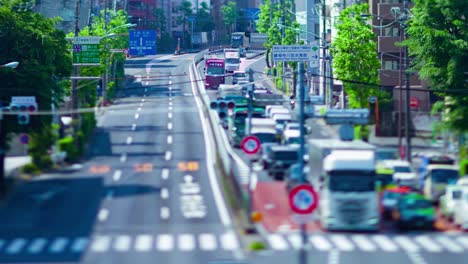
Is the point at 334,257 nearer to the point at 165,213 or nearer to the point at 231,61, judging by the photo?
the point at 165,213

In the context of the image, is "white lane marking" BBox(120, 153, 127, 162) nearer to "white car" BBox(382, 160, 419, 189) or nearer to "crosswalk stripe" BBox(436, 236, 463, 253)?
"white car" BBox(382, 160, 419, 189)

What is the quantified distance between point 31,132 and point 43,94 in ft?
21.9

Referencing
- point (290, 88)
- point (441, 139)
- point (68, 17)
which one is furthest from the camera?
point (68, 17)

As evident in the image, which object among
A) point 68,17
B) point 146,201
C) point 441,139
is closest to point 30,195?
point 146,201

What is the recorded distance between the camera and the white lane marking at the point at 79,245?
3288 cm

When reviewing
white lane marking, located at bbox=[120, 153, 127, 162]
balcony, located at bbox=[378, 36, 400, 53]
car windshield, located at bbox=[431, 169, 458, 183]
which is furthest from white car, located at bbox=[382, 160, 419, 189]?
balcony, located at bbox=[378, 36, 400, 53]

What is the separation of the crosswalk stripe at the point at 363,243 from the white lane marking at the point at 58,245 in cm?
977

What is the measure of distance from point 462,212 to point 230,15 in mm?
150215

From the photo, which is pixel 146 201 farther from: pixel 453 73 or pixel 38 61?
pixel 453 73

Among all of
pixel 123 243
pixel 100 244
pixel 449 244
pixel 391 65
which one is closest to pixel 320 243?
pixel 449 244

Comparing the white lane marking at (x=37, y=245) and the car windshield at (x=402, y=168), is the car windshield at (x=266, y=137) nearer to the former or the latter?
the car windshield at (x=402, y=168)

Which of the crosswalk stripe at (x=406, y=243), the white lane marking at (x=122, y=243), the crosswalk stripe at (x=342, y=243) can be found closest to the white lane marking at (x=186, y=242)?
the white lane marking at (x=122, y=243)

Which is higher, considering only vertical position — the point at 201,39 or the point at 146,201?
the point at 201,39

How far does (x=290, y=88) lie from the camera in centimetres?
8556
